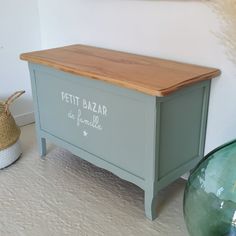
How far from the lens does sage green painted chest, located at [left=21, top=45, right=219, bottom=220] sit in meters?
1.47

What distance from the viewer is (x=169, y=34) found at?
175 centimetres

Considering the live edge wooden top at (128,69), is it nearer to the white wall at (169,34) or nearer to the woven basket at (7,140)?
A: the white wall at (169,34)

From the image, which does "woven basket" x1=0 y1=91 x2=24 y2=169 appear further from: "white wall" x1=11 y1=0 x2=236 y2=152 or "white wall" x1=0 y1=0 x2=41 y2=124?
"white wall" x1=11 y1=0 x2=236 y2=152

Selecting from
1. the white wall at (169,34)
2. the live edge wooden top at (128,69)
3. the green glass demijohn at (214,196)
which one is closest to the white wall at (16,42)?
the white wall at (169,34)

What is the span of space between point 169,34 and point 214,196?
95 cm

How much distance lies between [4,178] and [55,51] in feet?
2.63

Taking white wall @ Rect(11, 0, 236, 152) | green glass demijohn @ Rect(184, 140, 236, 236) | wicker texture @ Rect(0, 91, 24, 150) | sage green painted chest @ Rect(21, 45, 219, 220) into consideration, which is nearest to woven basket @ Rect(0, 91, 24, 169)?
wicker texture @ Rect(0, 91, 24, 150)

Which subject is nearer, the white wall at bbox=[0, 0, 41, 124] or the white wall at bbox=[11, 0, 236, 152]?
the white wall at bbox=[11, 0, 236, 152]

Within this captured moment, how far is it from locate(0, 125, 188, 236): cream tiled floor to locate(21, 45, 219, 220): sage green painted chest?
0.37 feet

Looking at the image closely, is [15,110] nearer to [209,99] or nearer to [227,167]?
[209,99]

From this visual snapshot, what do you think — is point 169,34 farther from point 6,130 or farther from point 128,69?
point 6,130

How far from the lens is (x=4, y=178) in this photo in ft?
6.61

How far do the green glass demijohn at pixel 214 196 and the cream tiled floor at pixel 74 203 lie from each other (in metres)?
0.48

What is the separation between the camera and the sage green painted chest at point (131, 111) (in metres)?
1.47
